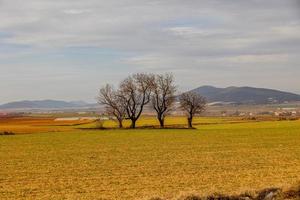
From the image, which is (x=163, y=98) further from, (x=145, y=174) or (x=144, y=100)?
(x=145, y=174)

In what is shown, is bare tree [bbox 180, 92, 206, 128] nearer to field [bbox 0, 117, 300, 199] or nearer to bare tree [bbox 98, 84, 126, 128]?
bare tree [bbox 98, 84, 126, 128]

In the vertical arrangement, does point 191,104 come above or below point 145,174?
above

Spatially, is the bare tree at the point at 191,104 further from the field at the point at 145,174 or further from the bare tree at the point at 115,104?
the field at the point at 145,174

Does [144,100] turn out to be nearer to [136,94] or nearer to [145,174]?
[136,94]

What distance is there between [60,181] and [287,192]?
11.8 meters

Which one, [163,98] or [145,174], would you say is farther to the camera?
[163,98]

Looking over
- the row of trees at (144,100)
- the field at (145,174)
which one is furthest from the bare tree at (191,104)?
the field at (145,174)

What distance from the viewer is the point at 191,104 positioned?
9669 centimetres

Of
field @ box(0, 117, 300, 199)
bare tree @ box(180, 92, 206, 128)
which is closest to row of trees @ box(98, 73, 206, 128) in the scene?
bare tree @ box(180, 92, 206, 128)

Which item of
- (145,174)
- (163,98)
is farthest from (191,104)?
(145,174)

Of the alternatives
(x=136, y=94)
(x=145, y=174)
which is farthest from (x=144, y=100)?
(x=145, y=174)

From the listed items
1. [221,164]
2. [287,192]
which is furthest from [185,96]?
[287,192]

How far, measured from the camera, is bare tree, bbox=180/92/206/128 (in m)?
95.6

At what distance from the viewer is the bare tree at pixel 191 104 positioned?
314 ft
